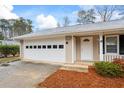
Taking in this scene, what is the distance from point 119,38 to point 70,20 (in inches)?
1070

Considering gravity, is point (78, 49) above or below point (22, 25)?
below

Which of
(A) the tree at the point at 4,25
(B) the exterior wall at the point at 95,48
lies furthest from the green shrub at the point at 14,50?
(A) the tree at the point at 4,25

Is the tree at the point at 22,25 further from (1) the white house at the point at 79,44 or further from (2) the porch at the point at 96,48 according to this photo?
(2) the porch at the point at 96,48

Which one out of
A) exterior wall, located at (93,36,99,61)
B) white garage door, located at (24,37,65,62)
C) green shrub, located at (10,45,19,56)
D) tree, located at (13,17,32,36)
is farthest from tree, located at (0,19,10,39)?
exterior wall, located at (93,36,99,61)

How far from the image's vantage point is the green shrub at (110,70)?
9.63 m

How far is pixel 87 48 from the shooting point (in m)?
Answer: 13.9

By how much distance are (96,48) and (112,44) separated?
4.54 feet

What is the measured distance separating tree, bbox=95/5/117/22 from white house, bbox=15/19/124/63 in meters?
17.7

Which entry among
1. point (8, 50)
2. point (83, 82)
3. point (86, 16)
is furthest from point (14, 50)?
point (83, 82)

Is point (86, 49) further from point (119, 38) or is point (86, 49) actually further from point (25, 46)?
point (25, 46)

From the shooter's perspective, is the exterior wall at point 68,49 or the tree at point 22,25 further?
the tree at point 22,25

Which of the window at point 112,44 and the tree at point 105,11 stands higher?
the tree at point 105,11

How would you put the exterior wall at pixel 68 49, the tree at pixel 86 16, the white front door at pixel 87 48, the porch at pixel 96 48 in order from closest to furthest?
the porch at pixel 96 48, the white front door at pixel 87 48, the exterior wall at pixel 68 49, the tree at pixel 86 16

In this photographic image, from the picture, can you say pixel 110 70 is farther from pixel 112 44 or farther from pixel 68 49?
pixel 68 49
